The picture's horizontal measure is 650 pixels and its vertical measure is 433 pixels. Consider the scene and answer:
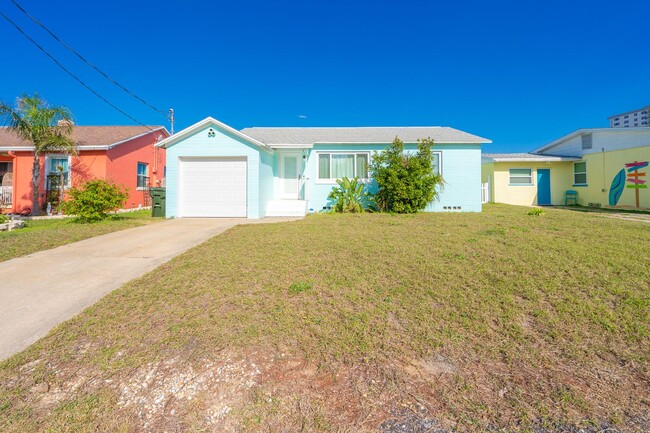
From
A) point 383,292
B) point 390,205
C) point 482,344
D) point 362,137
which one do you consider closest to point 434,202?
point 390,205

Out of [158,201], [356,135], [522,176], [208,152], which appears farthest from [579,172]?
[158,201]

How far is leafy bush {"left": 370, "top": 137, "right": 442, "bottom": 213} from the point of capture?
42.9 feet

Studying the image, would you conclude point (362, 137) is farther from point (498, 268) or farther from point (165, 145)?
point (498, 268)

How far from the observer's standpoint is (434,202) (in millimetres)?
14492

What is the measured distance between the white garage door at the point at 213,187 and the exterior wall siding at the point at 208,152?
0.24m

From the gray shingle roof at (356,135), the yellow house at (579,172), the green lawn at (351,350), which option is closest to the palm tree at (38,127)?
the gray shingle roof at (356,135)

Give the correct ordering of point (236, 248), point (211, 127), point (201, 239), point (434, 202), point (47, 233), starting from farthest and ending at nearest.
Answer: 1. point (434, 202)
2. point (211, 127)
3. point (47, 233)
4. point (201, 239)
5. point (236, 248)

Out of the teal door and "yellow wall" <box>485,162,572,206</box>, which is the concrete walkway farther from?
the teal door

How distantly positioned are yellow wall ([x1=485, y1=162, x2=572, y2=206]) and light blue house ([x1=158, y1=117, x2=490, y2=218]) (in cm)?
558


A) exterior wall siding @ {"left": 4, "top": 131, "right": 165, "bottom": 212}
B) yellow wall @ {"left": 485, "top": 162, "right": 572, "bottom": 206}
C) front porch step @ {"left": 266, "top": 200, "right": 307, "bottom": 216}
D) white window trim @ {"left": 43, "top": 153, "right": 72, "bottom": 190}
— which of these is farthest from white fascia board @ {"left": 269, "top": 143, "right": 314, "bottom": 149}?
yellow wall @ {"left": 485, "top": 162, "right": 572, "bottom": 206}

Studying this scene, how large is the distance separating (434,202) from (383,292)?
11.1 m

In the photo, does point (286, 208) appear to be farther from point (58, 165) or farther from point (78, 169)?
point (58, 165)

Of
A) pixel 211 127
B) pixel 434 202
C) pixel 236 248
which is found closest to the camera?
Answer: pixel 236 248

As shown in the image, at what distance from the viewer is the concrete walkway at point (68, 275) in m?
3.65
